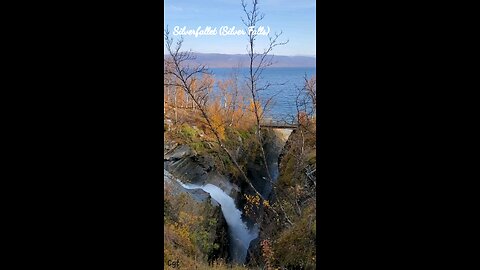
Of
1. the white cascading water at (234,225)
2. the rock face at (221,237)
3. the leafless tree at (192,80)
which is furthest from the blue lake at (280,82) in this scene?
the rock face at (221,237)

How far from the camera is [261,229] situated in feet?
13.1

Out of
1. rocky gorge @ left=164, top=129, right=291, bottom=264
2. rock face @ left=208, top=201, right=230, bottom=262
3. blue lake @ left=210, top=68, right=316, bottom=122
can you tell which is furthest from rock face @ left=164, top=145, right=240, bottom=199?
blue lake @ left=210, top=68, right=316, bottom=122

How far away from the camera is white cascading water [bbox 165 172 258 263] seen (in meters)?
3.92

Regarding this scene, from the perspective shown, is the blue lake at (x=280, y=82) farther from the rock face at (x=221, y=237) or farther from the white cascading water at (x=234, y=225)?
the rock face at (x=221, y=237)

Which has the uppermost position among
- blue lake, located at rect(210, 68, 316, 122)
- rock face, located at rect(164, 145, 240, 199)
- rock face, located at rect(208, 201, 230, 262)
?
blue lake, located at rect(210, 68, 316, 122)

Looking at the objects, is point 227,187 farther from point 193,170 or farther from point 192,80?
point 192,80

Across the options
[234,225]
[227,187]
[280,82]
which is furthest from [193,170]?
[280,82]

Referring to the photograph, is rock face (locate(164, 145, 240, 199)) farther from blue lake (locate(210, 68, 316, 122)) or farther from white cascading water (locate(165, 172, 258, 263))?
blue lake (locate(210, 68, 316, 122))

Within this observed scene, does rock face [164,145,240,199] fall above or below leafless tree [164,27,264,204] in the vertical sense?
below
